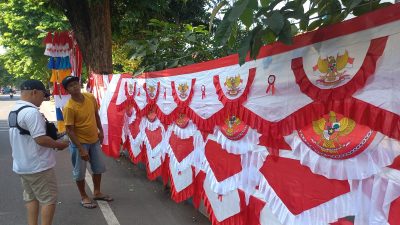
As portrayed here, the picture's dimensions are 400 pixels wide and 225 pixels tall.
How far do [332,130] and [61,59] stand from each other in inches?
392

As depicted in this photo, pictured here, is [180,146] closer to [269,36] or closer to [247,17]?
[269,36]

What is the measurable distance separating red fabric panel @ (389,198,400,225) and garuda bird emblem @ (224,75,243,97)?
1641mm

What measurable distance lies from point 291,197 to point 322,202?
1.04 ft

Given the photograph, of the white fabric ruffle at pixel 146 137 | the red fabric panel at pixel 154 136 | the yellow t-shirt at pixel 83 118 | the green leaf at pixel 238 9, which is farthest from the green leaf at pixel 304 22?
the yellow t-shirt at pixel 83 118

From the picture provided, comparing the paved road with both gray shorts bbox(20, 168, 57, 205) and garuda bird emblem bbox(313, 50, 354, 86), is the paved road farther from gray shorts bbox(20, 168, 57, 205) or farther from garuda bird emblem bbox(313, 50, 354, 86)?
garuda bird emblem bbox(313, 50, 354, 86)

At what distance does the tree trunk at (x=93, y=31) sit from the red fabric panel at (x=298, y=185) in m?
7.60

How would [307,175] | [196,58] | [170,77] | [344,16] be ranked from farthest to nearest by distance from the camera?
[196,58] < [170,77] < [307,175] < [344,16]

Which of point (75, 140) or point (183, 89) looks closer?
point (183, 89)

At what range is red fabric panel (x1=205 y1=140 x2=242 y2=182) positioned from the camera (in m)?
3.73

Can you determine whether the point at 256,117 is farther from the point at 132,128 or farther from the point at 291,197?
the point at 132,128

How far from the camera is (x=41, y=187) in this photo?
158 inches

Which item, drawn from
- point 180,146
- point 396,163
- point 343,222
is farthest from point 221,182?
point 396,163

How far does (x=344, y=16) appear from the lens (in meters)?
2.62

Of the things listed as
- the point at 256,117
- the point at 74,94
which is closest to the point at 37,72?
the point at 74,94
